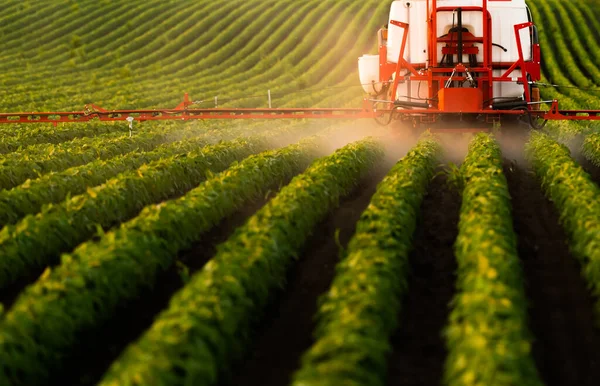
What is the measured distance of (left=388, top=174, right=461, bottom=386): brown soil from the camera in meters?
6.16

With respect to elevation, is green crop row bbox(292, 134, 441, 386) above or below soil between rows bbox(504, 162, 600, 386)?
above

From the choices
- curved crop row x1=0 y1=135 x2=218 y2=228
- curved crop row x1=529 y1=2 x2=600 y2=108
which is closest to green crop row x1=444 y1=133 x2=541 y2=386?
curved crop row x1=0 y1=135 x2=218 y2=228

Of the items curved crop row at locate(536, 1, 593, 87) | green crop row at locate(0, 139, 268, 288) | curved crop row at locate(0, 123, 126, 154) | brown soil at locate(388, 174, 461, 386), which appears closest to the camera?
brown soil at locate(388, 174, 461, 386)

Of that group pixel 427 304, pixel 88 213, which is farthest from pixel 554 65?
pixel 427 304

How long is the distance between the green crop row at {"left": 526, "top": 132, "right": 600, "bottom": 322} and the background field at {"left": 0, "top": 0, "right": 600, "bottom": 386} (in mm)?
33

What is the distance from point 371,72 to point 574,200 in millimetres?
9041

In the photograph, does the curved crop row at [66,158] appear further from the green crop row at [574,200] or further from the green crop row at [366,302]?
the green crop row at [574,200]

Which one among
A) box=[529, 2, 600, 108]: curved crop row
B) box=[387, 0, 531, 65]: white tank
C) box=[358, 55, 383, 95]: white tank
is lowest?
box=[529, 2, 600, 108]: curved crop row

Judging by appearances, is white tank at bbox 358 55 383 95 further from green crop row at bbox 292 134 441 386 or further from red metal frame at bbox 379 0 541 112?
green crop row at bbox 292 134 441 386

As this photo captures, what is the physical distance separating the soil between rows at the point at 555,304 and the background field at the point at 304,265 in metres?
0.02

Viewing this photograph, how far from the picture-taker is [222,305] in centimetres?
626

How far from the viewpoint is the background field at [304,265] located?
576cm

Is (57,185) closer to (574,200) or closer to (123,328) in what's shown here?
(123,328)

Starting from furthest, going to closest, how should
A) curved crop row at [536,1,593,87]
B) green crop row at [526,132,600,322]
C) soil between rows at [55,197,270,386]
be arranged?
curved crop row at [536,1,593,87] → green crop row at [526,132,600,322] → soil between rows at [55,197,270,386]
